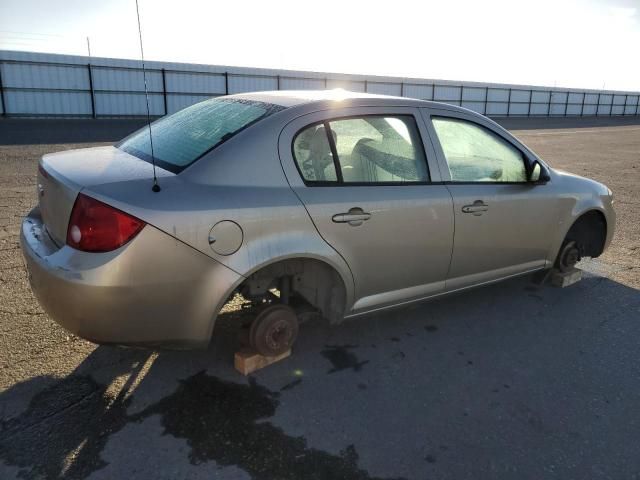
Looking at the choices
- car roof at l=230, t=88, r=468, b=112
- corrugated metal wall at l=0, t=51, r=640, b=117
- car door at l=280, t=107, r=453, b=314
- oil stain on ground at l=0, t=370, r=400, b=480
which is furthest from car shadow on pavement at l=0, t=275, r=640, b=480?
corrugated metal wall at l=0, t=51, r=640, b=117

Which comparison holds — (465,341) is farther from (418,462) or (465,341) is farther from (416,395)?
(418,462)

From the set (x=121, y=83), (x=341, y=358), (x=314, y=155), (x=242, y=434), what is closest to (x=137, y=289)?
(x=242, y=434)

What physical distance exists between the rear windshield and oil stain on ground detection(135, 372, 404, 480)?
49.3 inches

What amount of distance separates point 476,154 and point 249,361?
85.7 inches

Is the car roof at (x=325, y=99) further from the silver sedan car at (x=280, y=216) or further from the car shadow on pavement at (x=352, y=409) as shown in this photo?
the car shadow on pavement at (x=352, y=409)

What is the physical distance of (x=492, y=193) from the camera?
361 centimetres

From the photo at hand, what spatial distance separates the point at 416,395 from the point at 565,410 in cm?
81

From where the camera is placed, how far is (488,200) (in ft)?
11.7

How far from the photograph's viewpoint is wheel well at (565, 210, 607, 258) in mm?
4539

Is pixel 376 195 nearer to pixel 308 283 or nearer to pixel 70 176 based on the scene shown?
pixel 308 283

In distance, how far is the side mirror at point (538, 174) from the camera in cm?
380

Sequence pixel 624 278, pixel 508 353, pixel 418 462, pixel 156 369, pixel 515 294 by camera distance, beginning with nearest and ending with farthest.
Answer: pixel 418 462 < pixel 156 369 < pixel 508 353 < pixel 515 294 < pixel 624 278

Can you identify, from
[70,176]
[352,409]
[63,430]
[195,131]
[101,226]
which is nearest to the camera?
[101,226]

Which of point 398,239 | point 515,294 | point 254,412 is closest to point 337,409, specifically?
point 254,412
